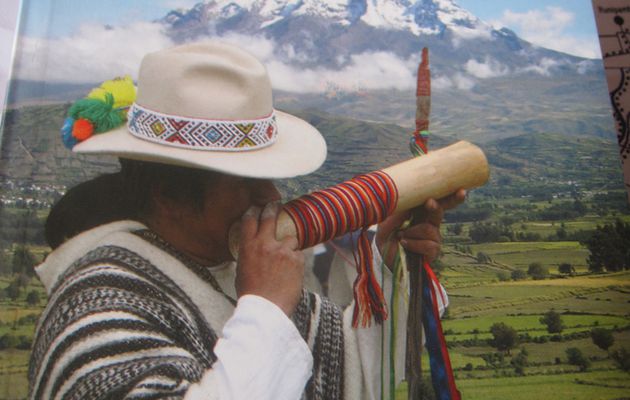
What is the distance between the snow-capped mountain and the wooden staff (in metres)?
0.39

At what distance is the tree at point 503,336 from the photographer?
158 cm

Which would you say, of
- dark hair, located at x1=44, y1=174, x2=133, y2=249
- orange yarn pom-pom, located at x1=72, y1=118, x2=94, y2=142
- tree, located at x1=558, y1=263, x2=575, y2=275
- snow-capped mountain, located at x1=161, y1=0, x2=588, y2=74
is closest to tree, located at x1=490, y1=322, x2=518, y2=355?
tree, located at x1=558, y1=263, x2=575, y2=275

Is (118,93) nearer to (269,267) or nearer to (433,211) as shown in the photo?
(269,267)

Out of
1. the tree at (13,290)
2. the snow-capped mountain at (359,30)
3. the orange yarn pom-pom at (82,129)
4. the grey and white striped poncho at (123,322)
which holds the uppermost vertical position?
the snow-capped mountain at (359,30)

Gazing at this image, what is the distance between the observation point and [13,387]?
4.01 ft

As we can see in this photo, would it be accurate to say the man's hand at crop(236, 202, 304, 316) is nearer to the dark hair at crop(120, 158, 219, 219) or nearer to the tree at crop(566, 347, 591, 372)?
the dark hair at crop(120, 158, 219, 219)

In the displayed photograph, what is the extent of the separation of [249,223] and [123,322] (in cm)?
23

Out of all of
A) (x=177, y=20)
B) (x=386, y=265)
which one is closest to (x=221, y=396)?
(x=386, y=265)

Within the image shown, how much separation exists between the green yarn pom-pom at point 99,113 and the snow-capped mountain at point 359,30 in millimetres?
386

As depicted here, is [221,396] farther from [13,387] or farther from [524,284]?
[524,284]

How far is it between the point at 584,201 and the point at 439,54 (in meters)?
0.53

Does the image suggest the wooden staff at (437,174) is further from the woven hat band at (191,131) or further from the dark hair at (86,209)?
the dark hair at (86,209)

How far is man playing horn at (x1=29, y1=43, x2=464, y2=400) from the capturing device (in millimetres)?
848

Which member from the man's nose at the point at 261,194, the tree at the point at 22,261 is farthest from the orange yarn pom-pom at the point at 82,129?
the tree at the point at 22,261
